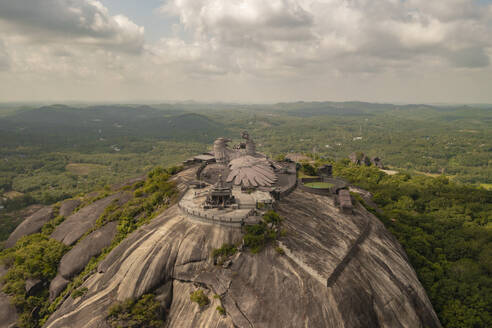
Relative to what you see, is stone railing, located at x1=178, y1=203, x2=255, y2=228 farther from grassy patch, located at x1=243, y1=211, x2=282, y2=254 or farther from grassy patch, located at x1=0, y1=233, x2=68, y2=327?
grassy patch, located at x1=0, y1=233, x2=68, y2=327

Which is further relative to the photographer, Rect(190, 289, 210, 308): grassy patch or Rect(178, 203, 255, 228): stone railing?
Rect(178, 203, 255, 228): stone railing

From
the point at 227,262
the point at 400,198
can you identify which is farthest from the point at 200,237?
the point at 400,198

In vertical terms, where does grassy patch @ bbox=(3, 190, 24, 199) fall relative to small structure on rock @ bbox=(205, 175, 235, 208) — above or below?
below

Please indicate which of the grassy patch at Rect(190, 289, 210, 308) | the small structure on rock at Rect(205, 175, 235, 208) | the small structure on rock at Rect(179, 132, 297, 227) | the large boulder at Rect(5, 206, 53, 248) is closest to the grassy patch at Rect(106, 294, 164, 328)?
the grassy patch at Rect(190, 289, 210, 308)

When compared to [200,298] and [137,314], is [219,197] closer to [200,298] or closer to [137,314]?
[200,298]

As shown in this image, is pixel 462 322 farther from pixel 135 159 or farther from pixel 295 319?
pixel 135 159

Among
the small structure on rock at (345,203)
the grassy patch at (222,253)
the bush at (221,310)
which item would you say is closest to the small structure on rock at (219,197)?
the grassy patch at (222,253)
